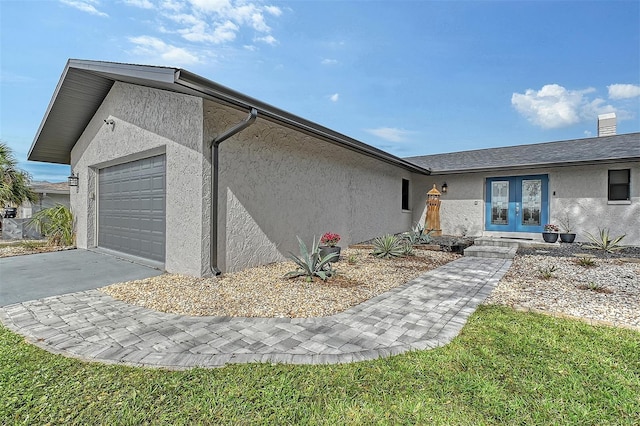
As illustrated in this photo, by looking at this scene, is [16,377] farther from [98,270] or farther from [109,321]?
[98,270]

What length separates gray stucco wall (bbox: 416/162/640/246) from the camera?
9.88m

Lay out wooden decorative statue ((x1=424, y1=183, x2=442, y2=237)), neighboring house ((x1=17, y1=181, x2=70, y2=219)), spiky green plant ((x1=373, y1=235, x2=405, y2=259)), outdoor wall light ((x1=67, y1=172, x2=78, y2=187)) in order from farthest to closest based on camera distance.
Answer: neighboring house ((x1=17, y1=181, x2=70, y2=219)) < wooden decorative statue ((x1=424, y1=183, x2=442, y2=237)) < outdoor wall light ((x1=67, y1=172, x2=78, y2=187)) < spiky green plant ((x1=373, y1=235, x2=405, y2=259))

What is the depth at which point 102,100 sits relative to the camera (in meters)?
8.16

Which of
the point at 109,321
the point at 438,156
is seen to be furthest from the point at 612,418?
the point at 438,156

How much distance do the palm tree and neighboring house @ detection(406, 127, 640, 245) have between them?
701 inches

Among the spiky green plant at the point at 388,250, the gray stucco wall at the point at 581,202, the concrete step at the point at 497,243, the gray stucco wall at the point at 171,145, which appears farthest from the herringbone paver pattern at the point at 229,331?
the gray stucco wall at the point at 581,202

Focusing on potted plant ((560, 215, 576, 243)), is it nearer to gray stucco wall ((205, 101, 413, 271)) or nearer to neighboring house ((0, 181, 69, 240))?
gray stucco wall ((205, 101, 413, 271))

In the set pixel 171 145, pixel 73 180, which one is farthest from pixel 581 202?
pixel 73 180

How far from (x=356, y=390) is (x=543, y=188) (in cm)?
1267

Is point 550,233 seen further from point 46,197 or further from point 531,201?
point 46,197

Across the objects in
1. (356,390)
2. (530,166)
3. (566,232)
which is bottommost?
(356,390)

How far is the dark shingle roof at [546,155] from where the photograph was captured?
992 cm

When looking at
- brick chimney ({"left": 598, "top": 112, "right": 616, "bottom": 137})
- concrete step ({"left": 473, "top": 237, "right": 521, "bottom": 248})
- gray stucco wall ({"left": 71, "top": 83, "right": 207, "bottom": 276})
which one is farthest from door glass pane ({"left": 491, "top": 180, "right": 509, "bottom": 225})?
gray stucco wall ({"left": 71, "top": 83, "right": 207, "bottom": 276})

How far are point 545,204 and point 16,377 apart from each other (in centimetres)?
1440
